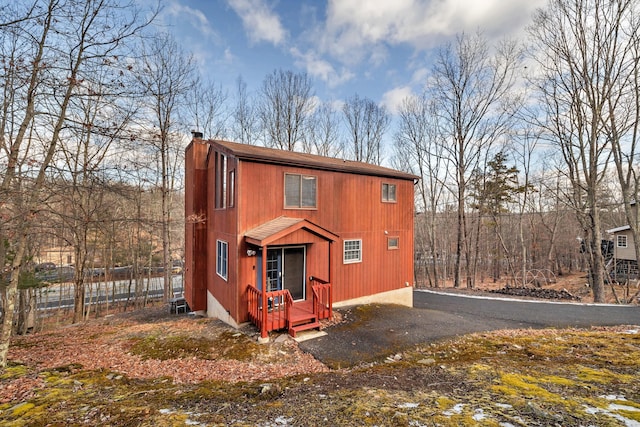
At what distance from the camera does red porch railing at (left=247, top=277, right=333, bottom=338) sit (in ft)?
22.1

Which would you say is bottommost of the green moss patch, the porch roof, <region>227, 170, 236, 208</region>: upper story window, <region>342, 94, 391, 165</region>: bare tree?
the green moss patch

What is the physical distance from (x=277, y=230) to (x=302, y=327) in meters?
2.66

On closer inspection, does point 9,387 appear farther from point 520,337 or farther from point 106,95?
point 520,337

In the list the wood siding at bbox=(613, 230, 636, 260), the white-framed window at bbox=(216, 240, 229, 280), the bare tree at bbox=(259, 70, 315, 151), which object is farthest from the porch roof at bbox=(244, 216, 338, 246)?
the wood siding at bbox=(613, 230, 636, 260)

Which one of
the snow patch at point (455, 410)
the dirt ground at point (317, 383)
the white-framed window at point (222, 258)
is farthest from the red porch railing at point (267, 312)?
the snow patch at point (455, 410)

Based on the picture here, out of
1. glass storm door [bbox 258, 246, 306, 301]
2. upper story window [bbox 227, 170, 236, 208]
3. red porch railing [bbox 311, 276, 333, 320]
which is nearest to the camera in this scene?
red porch railing [bbox 311, 276, 333, 320]

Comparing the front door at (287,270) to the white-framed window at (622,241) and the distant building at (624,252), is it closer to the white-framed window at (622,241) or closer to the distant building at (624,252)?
the distant building at (624,252)

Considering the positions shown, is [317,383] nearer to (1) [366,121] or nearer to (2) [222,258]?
(2) [222,258]

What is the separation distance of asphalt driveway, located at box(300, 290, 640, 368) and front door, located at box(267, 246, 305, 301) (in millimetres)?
1770

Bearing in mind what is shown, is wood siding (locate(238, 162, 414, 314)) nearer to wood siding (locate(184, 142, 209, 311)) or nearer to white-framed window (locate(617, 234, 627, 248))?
wood siding (locate(184, 142, 209, 311))

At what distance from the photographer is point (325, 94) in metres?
22.6

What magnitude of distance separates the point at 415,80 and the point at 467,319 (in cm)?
1670

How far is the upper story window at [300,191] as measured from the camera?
340 inches

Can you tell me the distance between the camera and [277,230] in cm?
716
